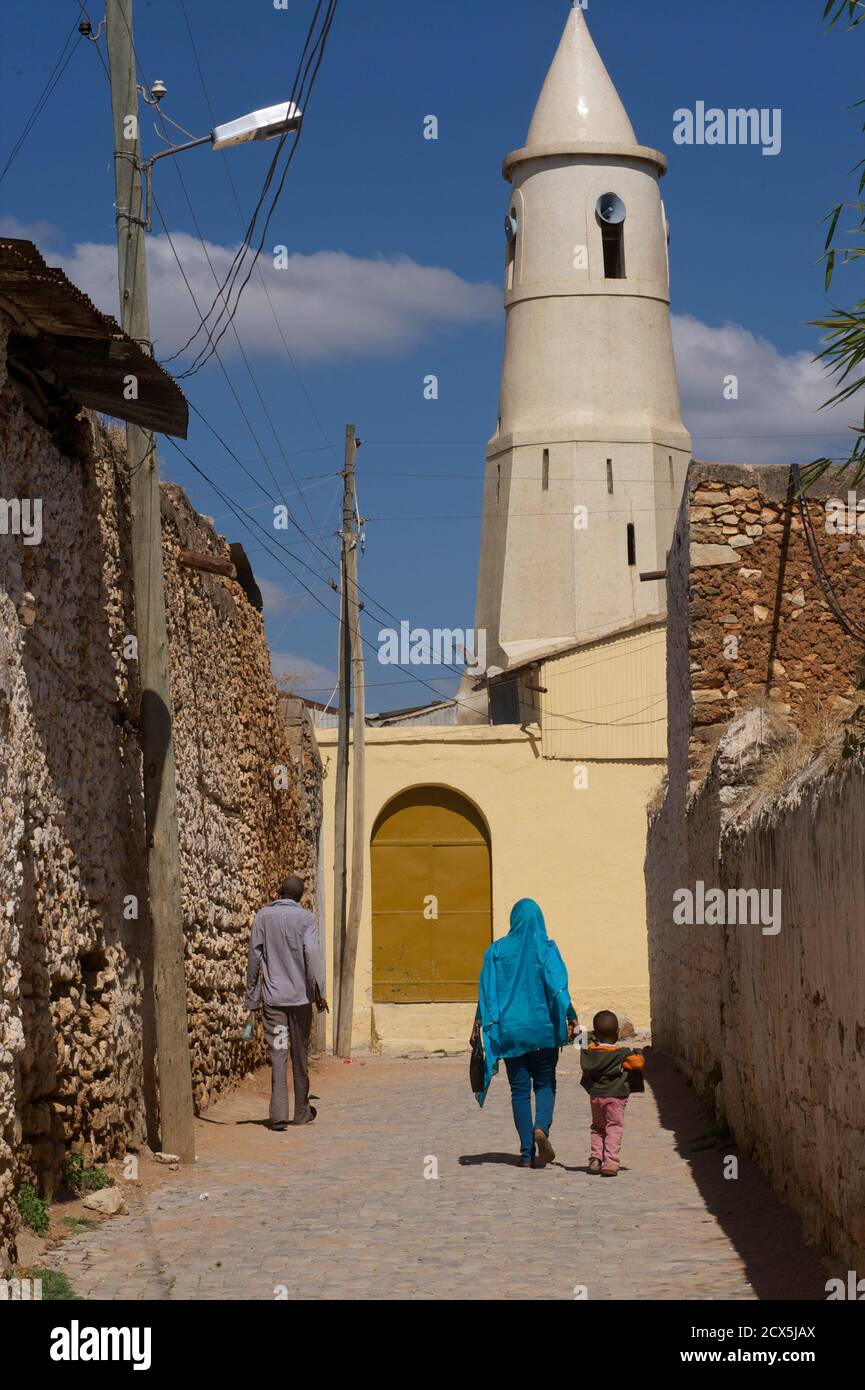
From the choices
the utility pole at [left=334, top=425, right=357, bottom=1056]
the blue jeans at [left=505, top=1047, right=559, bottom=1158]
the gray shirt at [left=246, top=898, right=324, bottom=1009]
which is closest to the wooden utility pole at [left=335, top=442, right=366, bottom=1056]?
the utility pole at [left=334, top=425, right=357, bottom=1056]

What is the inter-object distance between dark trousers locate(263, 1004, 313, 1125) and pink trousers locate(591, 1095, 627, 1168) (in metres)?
2.70

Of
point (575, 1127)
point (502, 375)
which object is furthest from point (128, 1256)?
point (502, 375)

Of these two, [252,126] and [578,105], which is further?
[578,105]

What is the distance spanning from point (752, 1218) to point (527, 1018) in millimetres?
2413

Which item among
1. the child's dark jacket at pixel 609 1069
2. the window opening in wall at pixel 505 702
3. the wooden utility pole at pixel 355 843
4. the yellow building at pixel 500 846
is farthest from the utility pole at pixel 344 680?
the child's dark jacket at pixel 609 1069

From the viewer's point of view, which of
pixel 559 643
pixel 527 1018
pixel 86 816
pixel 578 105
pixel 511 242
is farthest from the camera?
pixel 511 242

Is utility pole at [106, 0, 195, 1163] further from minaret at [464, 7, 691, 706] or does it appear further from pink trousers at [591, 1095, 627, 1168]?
minaret at [464, 7, 691, 706]

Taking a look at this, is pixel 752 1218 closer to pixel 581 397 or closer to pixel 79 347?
pixel 79 347

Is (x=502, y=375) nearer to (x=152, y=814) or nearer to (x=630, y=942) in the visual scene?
(x=630, y=942)

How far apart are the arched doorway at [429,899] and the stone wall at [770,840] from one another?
1056cm

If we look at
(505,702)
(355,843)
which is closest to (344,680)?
(355,843)

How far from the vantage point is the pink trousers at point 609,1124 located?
10.0 meters

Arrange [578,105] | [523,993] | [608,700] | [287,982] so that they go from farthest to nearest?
[578,105] < [608,700] < [287,982] < [523,993]

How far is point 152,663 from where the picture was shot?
34.7ft
